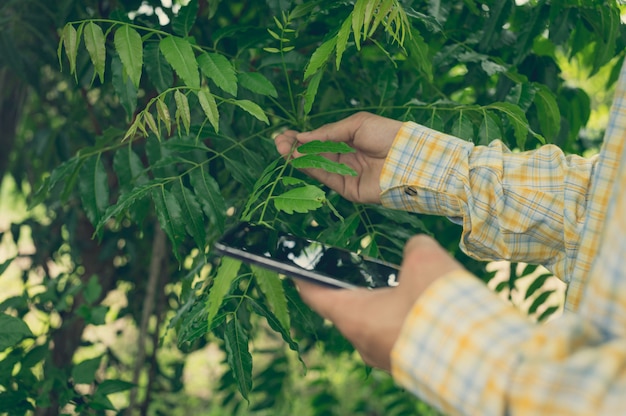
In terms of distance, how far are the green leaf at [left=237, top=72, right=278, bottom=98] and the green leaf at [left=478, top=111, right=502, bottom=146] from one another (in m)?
0.37

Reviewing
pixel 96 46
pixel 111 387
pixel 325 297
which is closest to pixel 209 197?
pixel 96 46

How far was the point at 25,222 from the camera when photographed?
1.86 meters

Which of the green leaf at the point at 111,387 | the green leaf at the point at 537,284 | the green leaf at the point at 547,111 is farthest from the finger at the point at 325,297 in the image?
the green leaf at the point at 537,284

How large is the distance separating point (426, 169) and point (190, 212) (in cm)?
38

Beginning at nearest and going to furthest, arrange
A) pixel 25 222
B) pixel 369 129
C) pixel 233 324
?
1. pixel 233 324
2. pixel 369 129
3. pixel 25 222

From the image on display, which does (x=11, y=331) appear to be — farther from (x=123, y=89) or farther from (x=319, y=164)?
(x=319, y=164)

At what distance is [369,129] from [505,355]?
24.8 inches

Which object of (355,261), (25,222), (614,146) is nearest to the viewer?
(614,146)

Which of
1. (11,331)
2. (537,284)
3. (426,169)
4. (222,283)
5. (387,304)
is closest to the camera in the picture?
(387,304)

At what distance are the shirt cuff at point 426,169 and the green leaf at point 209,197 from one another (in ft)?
0.85

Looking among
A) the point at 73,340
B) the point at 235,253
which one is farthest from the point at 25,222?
the point at 235,253

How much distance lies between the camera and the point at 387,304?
26.9 inches

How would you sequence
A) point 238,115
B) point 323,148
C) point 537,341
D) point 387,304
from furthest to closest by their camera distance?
1. point 238,115
2. point 323,148
3. point 387,304
4. point 537,341

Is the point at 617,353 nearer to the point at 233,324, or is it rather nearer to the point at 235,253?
the point at 235,253
